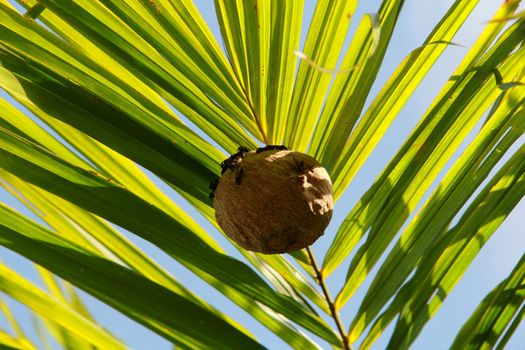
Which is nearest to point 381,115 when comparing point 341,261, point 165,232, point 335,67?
point 335,67

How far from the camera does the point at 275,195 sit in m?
1.53

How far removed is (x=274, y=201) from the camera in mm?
1531

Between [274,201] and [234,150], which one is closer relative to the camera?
[274,201]

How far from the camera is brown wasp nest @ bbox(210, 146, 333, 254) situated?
154cm

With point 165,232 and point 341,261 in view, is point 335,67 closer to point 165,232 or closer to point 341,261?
point 341,261

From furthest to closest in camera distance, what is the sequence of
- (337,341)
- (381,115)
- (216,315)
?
1. (381,115)
2. (337,341)
3. (216,315)

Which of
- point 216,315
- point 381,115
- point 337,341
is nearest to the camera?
point 216,315

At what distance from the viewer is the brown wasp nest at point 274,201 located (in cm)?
154

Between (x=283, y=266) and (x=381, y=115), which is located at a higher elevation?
(x=381, y=115)

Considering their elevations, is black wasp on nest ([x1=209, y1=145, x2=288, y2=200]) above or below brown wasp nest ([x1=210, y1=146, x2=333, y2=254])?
above

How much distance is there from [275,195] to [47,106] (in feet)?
1.86

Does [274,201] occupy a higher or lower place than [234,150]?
lower

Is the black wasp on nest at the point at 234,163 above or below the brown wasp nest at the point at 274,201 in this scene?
above

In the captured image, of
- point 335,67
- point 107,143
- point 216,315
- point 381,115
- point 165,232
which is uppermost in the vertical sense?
point 335,67
